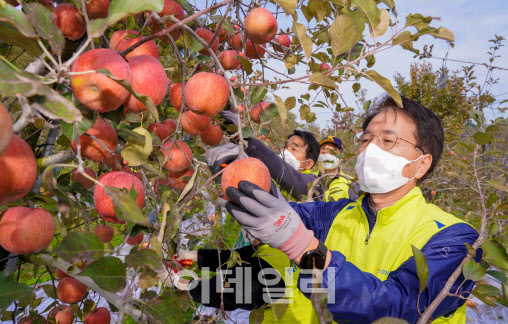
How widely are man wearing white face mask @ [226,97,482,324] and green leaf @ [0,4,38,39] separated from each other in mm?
697

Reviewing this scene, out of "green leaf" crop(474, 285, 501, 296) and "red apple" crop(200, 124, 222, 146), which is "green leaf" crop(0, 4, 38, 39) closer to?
"red apple" crop(200, 124, 222, 146)

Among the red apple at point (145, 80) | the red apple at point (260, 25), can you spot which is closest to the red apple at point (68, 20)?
the red apple at point (145, 80)

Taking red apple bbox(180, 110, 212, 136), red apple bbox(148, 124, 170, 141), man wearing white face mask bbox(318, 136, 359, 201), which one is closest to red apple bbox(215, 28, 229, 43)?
red apple bbox(180, 110, 212, 136)

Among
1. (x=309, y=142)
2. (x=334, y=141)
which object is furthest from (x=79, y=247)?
(x=334, y=141)

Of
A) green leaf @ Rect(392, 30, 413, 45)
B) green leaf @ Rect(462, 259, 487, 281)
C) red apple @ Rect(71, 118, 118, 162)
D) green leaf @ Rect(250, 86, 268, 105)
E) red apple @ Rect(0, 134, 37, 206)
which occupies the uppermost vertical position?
green leaf @ Rect(392, 30, 413, 45)

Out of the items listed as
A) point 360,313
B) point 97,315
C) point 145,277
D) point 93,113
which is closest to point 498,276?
point 360,313

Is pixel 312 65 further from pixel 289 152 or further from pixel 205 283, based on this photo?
pixel 289 152

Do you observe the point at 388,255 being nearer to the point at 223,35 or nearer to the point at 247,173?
the point at 247,173

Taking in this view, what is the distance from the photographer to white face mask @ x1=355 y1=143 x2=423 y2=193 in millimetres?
1598

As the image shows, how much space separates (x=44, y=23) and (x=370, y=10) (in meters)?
0.82

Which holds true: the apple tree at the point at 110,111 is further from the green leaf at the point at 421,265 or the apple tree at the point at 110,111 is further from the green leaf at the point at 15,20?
the green leaf at the point at 421,265

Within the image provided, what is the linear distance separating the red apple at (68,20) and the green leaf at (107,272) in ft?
2.12

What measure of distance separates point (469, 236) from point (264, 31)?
1144 mm

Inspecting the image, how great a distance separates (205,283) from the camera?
6.64 ft
